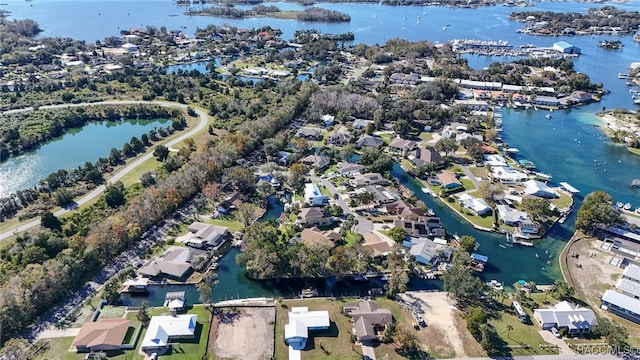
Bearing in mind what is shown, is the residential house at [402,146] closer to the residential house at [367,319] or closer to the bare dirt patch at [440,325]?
the bare dirt patch at [440,325]

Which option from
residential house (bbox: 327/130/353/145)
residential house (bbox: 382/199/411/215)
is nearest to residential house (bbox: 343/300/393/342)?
residential house (bbox: 382/199/411/215)

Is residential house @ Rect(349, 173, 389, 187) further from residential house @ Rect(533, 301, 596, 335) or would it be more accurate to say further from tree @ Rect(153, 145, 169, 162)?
tree @ Rect(153, 145, 169, 162)

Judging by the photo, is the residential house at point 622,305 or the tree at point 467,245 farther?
the tree at point 467,245

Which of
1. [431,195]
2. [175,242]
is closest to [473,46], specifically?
[431,195]

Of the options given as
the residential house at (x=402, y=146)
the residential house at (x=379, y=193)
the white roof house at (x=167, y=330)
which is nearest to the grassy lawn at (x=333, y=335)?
the white roof house at (x=167, y=330)

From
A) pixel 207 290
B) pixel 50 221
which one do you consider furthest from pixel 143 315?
pixel 50 221

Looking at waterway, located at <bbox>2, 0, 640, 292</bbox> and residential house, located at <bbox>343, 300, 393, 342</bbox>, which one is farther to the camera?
waterway, located at <bbox>2, 0, 640, 292</bbox>

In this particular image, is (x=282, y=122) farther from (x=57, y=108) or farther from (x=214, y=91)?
(x=57, y=108)
